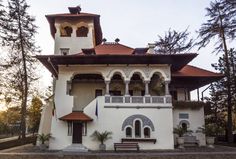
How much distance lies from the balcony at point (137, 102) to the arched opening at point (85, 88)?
11.1 feet

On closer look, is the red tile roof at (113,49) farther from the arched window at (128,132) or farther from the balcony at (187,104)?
the arched window at (128,132)

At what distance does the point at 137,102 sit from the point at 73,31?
12374 millimetres

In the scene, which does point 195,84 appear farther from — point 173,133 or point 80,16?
point 80,16

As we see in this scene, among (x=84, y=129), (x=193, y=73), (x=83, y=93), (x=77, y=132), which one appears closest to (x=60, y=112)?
(x=77, y=132)

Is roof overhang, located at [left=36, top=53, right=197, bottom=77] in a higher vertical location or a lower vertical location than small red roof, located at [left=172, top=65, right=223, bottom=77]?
higher

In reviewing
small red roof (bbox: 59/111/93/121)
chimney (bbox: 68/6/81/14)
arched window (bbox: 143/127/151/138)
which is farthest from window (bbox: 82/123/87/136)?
chimney (bbox: 68/6/81/14)

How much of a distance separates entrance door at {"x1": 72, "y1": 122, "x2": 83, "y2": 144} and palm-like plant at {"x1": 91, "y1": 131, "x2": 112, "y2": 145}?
114 cm

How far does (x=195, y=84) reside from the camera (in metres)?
26.2

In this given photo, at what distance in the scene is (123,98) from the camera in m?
21.8

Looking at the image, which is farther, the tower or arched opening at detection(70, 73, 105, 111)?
the tower

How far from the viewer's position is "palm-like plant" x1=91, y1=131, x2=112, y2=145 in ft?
67.2

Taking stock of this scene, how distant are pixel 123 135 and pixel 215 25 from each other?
1730 centimetres

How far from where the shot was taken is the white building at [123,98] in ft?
69.3

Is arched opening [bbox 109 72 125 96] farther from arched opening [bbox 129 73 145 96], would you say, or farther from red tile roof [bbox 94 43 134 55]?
red tile roof [bbox 94 43 134 55]
